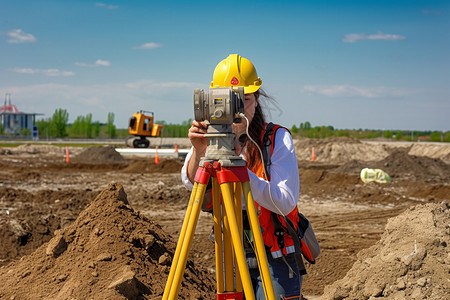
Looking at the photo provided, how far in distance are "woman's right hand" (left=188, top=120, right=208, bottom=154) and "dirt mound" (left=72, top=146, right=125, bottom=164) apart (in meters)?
22.6

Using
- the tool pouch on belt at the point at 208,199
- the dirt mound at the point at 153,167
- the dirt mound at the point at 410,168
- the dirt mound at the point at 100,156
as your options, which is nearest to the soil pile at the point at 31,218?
the tool pouch on belt at the point at 208,199

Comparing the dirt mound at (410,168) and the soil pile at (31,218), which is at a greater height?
the dirt mound at (410,168)

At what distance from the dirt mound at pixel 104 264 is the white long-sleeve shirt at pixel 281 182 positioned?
172cm

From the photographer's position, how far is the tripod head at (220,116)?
200 cm

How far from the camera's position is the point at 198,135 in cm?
216

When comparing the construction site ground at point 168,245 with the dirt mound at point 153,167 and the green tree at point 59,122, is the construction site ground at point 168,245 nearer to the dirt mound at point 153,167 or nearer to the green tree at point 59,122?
the dirt mound at point 153,167

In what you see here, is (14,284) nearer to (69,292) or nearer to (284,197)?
(69,292)

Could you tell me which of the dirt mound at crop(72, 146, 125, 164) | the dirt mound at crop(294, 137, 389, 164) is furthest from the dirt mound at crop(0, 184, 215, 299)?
the dirt mound at crop(294, 137, 389, 164)

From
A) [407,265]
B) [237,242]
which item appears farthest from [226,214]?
[407,265]

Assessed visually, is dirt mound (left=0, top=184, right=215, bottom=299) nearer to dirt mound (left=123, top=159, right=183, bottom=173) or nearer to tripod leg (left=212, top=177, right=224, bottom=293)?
tripod leg (left=212, top=177, right=224, bottom=293)

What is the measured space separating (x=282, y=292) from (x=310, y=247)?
1.00 ft

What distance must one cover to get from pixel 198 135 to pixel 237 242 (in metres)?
0.51

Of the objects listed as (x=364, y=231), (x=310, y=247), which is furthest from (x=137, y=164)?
(x=310, y=247)

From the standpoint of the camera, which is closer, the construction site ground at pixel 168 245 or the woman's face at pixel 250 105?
the woman's face at pixel 250 105
